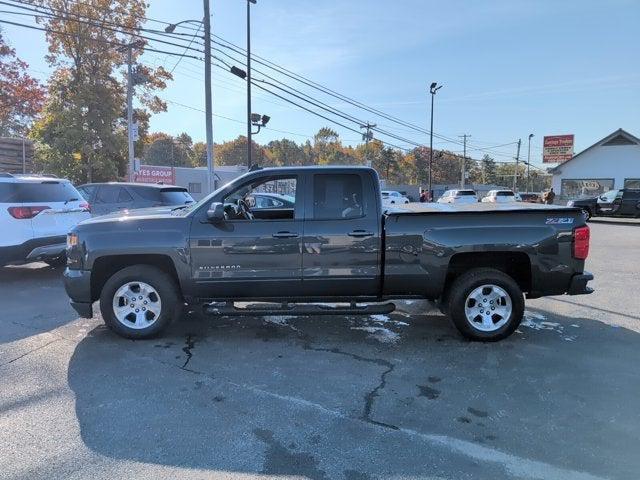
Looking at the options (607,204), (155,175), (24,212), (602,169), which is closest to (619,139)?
(602,169)

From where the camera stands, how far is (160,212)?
5.86 meters

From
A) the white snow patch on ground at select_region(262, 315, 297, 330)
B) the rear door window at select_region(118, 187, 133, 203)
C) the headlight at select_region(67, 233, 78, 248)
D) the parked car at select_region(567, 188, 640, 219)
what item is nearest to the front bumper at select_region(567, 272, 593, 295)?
the white snow patch on ground at select_region(262, 315, 297, 330)

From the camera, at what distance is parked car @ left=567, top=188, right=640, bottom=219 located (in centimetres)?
2423

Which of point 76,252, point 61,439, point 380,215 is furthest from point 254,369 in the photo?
point 76,252

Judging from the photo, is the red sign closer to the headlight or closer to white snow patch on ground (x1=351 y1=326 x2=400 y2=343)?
the headlight

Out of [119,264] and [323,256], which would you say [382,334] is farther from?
[119,264]

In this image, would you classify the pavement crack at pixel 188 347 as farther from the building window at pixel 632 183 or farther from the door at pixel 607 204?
the building window at pixel 632 183

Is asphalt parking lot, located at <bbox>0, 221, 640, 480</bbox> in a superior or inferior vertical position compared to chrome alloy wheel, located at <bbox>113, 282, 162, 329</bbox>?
inferior

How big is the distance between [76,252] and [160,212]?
3.36 ft

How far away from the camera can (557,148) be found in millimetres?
62875

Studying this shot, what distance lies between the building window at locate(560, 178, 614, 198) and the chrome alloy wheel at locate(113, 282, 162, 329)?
39.9m

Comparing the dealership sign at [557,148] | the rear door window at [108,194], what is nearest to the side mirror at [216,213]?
the rear door window at [108,194]

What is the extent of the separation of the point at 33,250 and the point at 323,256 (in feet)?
18.0

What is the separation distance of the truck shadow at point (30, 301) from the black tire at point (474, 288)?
15.7 ft
